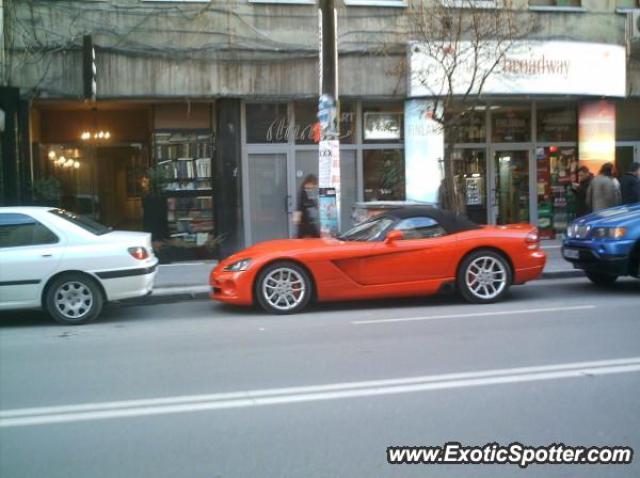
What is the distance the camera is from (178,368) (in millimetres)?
6457

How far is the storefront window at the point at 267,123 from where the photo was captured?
14.9 m

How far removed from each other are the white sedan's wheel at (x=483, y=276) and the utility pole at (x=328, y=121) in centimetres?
280

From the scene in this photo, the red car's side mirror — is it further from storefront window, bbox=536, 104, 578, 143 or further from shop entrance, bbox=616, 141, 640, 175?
shop entrance, bbox=616, 141, 640, 175

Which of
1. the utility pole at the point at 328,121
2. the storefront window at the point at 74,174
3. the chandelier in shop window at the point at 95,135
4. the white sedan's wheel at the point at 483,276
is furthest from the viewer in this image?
the chandelier in shop window at the point at 95,135

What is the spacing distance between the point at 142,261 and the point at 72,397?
3.49 meters

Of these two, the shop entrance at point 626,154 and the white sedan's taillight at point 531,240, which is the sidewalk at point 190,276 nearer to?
the white sedan's taillight at point 531,240

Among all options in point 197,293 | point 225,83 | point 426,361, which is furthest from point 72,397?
point 225,83

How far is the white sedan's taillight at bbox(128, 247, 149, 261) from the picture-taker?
29.2 feet

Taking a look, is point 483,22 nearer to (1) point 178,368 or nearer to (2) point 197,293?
(2) point 197,293

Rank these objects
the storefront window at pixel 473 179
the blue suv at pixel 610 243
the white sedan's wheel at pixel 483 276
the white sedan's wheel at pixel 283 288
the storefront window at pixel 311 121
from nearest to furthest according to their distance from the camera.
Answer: the white sedan's wheel at pixel 283 288 < the white sedan's wheel at pixel 483 276 < the blue suv at pixel 610 243 < the storefront window at pixel 311 121 < the storefront window at pixel 473 179

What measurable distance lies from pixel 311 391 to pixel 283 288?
3.56 m

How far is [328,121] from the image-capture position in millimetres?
11547

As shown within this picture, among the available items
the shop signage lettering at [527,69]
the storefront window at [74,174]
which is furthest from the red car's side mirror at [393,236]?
the storefront window at [74,174]

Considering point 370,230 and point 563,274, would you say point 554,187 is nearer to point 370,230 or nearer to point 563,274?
point 563,274
